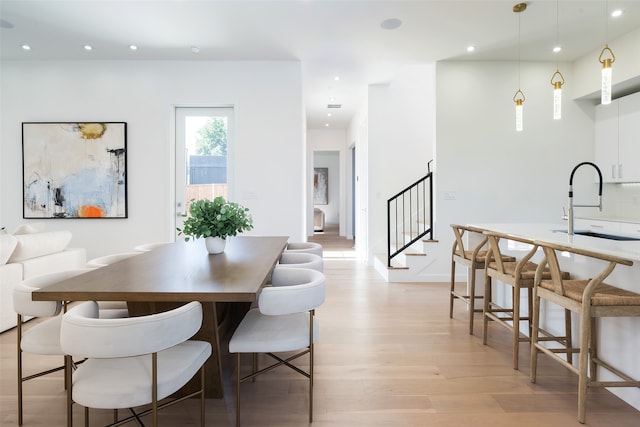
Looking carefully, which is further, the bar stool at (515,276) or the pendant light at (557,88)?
the pendant light at (557,88)

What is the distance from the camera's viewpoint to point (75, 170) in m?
4.80

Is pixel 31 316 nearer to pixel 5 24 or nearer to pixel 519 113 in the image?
pixel 5 24

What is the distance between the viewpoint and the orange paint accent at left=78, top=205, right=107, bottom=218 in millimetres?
4801

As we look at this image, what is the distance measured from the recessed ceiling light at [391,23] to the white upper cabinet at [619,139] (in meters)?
2.96

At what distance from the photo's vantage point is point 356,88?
6.17m

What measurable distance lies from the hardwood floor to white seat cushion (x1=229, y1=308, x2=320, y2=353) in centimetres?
43

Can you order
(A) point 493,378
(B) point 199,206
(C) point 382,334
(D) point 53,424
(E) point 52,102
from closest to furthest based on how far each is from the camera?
1. (D) point 53,424
2. (A) point 493,378
3. (B) point 199,206
4. (C) point 382,334
5. (E) point 52,102

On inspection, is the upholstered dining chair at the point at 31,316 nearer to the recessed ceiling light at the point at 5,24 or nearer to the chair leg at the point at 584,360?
the chair leg at the point at 584,360

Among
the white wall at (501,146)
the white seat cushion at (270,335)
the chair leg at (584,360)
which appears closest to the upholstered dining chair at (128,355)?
the white seat cushion at (270,335)

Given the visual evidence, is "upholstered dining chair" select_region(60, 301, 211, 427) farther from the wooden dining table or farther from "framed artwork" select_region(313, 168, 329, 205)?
"framed artwork" select_region(313, 168, 329, 205)

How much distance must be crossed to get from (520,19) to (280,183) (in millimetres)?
3390

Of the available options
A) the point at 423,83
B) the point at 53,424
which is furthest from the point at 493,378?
the point at 423,83

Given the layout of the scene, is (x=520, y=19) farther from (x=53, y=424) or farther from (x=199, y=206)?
(x=53, y=424)

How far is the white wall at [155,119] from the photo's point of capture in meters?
4.79
